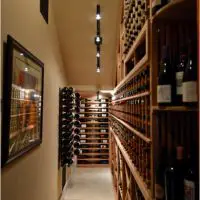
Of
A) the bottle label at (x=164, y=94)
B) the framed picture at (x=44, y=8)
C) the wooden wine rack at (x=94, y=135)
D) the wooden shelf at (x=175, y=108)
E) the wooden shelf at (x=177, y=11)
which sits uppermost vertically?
the framed picture at (x=44, y=8)

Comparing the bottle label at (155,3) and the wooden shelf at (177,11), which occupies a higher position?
the bottle label at (155,3)

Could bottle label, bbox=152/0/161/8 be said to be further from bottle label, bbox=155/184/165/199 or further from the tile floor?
the tile floor

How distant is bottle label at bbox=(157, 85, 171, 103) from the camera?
114 centimetres

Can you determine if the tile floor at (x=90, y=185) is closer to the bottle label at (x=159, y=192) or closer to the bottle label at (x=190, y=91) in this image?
the bottle label at (x=159, y=192)

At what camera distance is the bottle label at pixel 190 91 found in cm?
99

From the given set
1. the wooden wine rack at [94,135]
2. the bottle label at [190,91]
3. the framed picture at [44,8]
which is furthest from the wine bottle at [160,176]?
the wooden wine rack at [94,135]

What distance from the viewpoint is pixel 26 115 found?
6.51 ft

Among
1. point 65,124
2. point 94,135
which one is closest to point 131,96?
point 65,124

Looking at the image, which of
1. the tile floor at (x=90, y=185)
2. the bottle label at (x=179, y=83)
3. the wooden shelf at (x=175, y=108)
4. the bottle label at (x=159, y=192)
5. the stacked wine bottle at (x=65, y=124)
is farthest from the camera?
the tile floor at (x=90, y=185)

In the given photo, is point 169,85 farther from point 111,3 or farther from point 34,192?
point 111,3

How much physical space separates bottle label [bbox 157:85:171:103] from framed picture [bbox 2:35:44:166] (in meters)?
0.96

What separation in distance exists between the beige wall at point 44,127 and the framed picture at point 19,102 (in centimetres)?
10

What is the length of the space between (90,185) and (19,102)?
389 centimetres

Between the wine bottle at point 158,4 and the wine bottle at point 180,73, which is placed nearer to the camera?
the wine bottle at point 180,73
